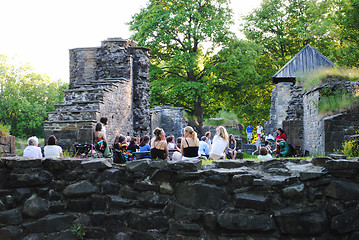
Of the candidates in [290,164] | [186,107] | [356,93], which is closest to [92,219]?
[290,164]

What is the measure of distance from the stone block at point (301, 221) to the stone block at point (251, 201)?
176 millimetres

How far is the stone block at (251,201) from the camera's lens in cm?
436

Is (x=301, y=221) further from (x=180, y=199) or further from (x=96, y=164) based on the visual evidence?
(x=96, y=164)

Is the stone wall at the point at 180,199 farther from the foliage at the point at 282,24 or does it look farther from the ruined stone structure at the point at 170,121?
the foliage at the point at 282,24

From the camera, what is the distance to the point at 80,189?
479cm

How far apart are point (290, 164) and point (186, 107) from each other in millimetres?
28756

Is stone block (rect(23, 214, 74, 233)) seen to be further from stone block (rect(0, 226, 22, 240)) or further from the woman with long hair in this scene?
the woman with long hair

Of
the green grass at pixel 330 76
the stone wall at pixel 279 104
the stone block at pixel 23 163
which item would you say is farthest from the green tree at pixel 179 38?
the stone block at pixel 23 163

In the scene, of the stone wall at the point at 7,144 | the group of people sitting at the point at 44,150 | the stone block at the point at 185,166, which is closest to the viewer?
the stone block at the point at 185,166

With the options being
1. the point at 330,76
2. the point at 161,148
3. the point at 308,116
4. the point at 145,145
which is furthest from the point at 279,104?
the point at 161,148

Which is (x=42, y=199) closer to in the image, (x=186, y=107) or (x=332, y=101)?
(x=332, y=101)

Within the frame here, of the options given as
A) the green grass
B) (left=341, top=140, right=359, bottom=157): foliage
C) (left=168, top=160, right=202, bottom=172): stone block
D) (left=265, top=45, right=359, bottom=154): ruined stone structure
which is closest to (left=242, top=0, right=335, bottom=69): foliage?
(left=265, top=45, right=359, bottom=154): ruined stone structure

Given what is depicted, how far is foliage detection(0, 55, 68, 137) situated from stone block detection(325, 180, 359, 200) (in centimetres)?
5301

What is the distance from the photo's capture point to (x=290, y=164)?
16.4ft
